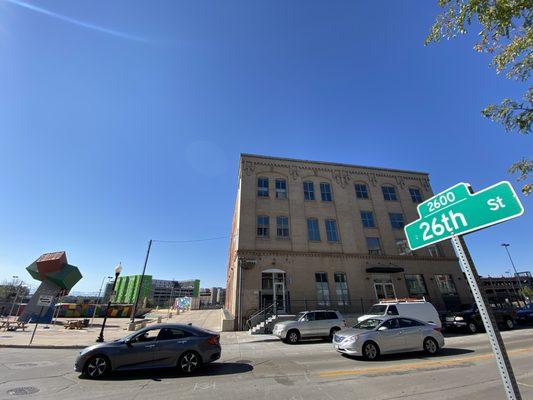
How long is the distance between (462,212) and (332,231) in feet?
81.9

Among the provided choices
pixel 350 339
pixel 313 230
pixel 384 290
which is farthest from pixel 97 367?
pixel 384 290

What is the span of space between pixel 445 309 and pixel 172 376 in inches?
1078

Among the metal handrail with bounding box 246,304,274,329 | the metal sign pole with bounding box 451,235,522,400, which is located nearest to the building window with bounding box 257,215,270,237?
the metal handrail with bounding box 246,304,274,329

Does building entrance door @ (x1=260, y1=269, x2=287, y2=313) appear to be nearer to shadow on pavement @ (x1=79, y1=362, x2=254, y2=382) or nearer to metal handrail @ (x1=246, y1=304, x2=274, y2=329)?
metal handrail @ (x1=246, y1=304, x2=274, y2=329)

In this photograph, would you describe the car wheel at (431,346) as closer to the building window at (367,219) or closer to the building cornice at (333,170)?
the building window at (367,219)

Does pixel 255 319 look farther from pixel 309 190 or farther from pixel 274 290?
pixel 309 190

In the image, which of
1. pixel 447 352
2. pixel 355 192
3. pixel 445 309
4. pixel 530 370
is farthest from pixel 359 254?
pixel 530 370

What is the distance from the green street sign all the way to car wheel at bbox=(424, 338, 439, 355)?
1071 cm

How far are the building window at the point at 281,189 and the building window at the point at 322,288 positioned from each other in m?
8.24

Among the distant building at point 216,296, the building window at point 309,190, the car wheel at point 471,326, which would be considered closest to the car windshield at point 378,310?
the car wheel at point 471,326

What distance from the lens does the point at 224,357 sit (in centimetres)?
1156

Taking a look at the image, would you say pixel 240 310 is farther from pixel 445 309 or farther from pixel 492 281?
pixel 492 281

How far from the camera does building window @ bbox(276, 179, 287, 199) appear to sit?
91.4 ft

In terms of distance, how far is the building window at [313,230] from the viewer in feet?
86.8
